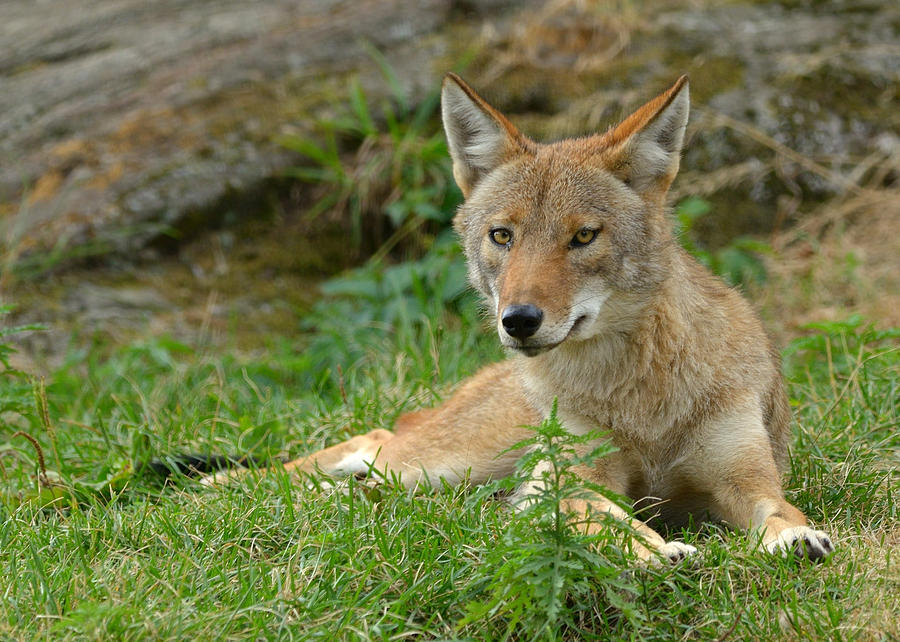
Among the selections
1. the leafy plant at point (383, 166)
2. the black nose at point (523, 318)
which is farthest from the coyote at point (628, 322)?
the leafy plant at point (383, 166)

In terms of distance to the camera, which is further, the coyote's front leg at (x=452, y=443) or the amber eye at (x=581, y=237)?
the coyote's front leg at (x=452, y=443)

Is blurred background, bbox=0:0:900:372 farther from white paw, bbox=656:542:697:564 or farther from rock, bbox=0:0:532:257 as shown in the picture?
white paw, bbox=656:542:697:564

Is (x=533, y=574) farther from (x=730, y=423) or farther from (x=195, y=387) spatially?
(x=195, y=387)

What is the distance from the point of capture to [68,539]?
3850 mm

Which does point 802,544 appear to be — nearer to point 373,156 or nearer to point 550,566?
point 550,566

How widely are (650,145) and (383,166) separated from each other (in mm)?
4517

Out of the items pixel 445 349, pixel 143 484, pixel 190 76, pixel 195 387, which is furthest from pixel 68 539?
pixel 190 76

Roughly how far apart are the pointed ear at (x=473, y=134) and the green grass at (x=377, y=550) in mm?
1528

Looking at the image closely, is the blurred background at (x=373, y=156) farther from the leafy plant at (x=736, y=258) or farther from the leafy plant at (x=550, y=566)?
the leafy plant at (x=550, y=566)

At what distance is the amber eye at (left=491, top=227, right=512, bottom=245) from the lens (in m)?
4.02

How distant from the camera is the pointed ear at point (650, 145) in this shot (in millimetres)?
4047

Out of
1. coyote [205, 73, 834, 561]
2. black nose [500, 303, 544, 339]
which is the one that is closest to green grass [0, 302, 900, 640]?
coyote [205, 73, 834, 561]

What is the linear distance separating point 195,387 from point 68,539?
2.67m

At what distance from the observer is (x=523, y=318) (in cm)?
356
